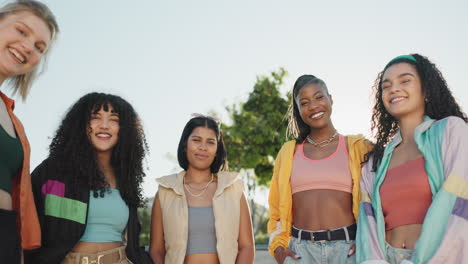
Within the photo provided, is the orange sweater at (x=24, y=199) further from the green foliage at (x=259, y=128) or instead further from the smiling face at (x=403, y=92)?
the green foliage at (x=259, y=128)

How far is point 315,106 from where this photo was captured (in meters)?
4.24

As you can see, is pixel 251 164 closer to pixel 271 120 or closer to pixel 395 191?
pixel 271 120

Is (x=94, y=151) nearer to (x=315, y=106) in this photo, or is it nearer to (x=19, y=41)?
(x=19, y=41)

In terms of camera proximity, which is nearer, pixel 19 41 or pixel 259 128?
pixel 19 41

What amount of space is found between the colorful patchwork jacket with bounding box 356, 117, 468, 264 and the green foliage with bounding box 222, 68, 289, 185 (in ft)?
55.2

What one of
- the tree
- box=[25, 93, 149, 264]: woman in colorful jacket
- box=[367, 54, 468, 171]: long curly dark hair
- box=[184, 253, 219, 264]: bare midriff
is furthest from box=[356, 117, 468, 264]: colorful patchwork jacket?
the tree

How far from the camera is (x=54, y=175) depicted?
3602 mm

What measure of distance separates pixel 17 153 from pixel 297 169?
2418 mm

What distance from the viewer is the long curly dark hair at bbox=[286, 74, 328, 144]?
14.4 ft

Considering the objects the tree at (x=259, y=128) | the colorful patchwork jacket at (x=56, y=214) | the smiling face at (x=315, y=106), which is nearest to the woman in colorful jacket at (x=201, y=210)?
the colorful patchwork jacket at (x=56, y=214)

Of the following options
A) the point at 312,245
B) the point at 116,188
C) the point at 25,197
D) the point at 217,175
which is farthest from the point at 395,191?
the point at 25,197

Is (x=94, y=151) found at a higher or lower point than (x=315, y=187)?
higher

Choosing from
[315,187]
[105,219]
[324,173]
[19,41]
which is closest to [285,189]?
[315,187]

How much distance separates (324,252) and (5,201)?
2.45 meters
